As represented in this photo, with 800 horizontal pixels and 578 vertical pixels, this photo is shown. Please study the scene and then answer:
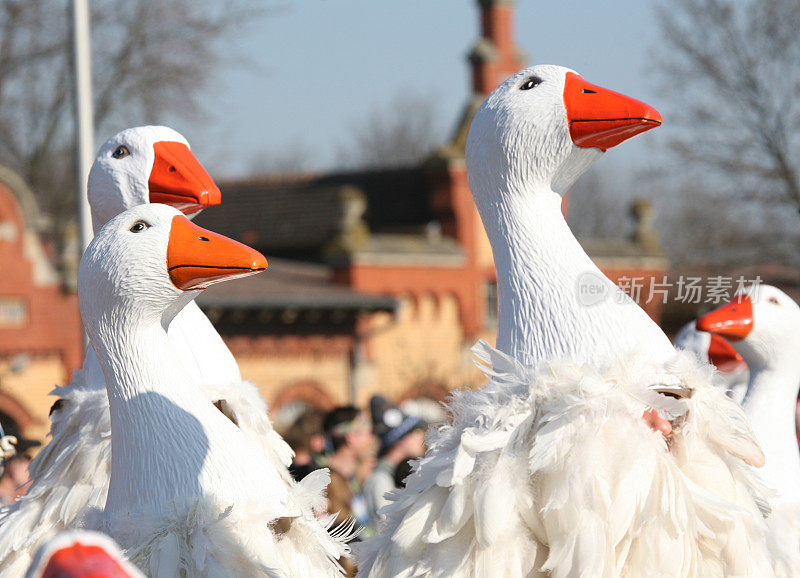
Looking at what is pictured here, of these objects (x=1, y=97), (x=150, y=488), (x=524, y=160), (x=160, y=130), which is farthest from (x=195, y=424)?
(x=1, y=97)

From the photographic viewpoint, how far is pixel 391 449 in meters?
6.71

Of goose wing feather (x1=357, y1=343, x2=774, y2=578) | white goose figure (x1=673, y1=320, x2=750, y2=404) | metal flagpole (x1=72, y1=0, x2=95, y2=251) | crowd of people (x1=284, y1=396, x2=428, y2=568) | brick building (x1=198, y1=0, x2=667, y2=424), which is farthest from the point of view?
brick building (x1=198, y1=0, x2=667, y2=424)

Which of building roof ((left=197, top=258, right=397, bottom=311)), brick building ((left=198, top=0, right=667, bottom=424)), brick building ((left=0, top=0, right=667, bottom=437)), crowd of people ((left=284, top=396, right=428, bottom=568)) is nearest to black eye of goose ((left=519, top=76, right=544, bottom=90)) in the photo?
crowd of people ((left=284, top=396, right=428, bottom=568))

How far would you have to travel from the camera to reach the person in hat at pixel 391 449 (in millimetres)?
6227

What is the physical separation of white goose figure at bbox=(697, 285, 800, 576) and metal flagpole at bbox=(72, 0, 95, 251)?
4538 millimetres

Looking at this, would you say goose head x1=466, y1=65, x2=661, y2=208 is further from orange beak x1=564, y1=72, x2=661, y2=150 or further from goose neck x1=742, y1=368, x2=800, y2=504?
goose neck x1=742, y1=368, x2=800, y2=504

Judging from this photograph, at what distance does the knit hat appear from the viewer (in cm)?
677

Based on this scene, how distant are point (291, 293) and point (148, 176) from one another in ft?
44.0

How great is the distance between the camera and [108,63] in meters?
20.2

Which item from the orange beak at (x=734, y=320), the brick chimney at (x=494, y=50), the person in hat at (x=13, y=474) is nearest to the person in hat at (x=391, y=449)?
the person in hat at (x=13, y=474)

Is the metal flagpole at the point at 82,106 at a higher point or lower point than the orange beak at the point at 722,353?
higher

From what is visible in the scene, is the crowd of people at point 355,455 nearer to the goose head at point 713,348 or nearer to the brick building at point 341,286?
the goose head at point 713,348
